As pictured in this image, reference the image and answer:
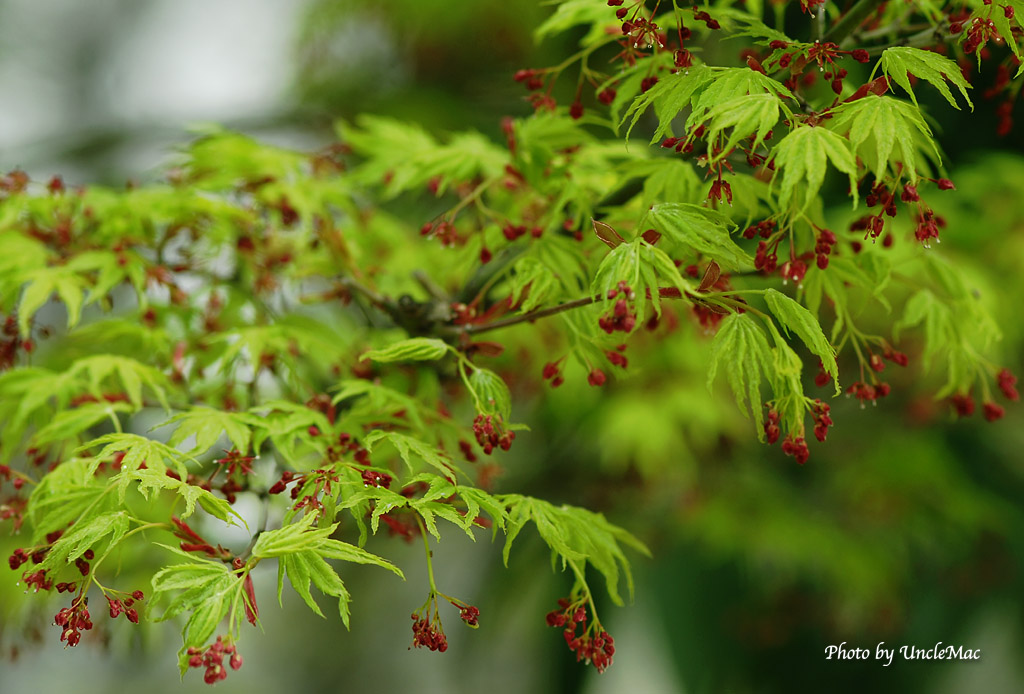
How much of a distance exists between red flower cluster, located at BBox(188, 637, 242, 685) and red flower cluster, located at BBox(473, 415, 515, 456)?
1.09 ft

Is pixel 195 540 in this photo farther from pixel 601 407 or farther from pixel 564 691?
pixel 564 691

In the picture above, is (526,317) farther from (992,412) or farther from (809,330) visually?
(992,412)

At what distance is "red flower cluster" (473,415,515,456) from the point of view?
943mm

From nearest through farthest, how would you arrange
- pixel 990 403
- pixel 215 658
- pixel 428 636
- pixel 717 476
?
pixel 215 658 < pixel 428 636 < pixel 990 403 < pixel 717 476

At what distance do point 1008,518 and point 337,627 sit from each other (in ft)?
12.4

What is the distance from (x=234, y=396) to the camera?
55.0 inches

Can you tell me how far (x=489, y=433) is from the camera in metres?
0.95

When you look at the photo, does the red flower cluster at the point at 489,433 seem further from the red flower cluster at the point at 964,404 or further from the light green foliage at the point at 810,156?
the red flower cluster at the point at 964,404

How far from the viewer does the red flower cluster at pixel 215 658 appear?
2.39ft

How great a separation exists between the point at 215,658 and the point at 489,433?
36 centimetres

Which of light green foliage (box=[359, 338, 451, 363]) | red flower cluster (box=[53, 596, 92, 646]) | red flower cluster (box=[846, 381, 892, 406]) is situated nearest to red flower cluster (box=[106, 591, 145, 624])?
red flower cluster (box=[53, 596, 92, 646])

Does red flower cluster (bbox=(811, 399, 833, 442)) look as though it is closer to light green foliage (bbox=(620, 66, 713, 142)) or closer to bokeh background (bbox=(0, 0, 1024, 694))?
light green foliage (bbox=(620, 66, 713, 142))

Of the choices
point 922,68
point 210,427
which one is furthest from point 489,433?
point 922,68

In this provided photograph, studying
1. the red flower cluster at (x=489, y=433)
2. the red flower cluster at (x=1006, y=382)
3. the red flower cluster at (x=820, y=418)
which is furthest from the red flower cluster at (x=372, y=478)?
the red flower cluster at (x=1006, y=382)
